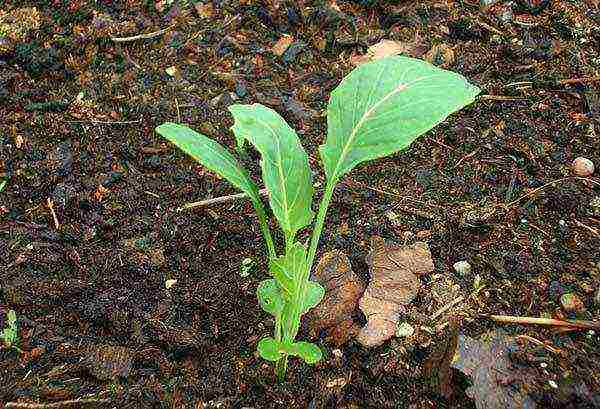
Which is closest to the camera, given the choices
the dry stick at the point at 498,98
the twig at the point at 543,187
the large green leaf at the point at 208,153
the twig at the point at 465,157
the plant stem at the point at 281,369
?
the large green leaf at the point at 208,153

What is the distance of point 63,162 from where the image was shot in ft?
6.04

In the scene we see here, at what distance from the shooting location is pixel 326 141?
124 centimetres

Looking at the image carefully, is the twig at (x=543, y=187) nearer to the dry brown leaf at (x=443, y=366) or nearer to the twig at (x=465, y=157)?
the twig at (x=465, y=157)

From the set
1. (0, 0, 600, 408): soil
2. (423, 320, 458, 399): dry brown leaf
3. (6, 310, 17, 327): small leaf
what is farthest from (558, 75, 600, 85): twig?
(6, 310, 17, 327): small leaf

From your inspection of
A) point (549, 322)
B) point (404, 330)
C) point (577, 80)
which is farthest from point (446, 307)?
point (577, 80)

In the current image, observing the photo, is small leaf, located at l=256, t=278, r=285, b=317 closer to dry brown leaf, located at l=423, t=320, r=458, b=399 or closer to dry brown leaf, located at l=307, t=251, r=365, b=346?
dry brown leaf, located at l=307, t=251, r=365, b=346

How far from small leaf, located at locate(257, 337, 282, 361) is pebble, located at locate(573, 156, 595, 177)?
0.91 m

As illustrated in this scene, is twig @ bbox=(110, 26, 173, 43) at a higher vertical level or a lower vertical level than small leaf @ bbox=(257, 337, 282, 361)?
higher

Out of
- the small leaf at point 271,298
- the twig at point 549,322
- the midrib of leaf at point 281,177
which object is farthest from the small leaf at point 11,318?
the twig at point 549,322

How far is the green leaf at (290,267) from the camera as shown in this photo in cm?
118

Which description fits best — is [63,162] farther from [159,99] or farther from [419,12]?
[419,12]

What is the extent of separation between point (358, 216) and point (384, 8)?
34.2 inches

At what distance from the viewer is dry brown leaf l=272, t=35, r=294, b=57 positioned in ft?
7.13

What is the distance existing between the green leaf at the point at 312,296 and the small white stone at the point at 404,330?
23 cm
